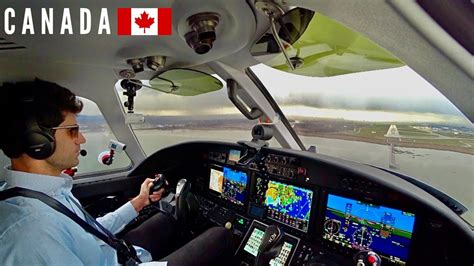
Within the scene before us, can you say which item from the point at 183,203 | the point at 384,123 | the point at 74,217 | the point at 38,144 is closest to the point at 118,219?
the point at 183,203

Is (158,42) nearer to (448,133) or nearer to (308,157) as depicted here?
(308,157)

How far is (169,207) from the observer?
2.14 metres

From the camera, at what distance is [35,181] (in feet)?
3.38

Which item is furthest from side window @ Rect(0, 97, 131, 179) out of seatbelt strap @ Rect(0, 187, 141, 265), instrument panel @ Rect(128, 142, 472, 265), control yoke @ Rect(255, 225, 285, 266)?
control yoke @ Rect(255, 225, 285, 266)

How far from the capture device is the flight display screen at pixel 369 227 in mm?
1350

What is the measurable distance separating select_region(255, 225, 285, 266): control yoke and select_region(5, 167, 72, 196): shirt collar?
0.87m

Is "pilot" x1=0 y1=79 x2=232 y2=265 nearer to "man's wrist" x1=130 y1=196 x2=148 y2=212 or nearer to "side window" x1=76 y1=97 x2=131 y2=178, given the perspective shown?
"man's wrist" x1=130 y1=196 x2=148 y2=212

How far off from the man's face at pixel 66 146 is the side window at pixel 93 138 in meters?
1.43

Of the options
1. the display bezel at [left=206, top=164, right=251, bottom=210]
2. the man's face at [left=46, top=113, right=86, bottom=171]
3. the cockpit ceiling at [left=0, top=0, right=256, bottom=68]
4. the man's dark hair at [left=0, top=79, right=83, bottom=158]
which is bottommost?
the display bezel at [left=206, top=164, right=251, bottom=210]

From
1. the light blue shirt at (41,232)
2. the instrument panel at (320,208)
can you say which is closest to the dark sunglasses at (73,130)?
the light blue shirt at (41,232)

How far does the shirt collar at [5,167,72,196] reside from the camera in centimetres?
102

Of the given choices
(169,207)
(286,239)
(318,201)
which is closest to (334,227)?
(318,201)

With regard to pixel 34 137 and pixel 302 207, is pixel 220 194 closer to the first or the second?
pixel 302 207

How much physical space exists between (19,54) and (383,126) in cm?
210
